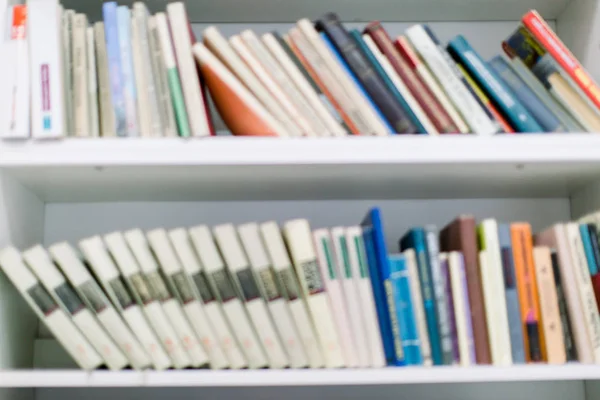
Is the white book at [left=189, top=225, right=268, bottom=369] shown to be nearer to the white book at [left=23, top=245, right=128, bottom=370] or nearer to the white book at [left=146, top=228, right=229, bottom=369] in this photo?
the white book at [left=146, top=228, right=229, bottom=369]

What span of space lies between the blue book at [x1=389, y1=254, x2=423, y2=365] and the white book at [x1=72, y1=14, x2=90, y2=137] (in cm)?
52

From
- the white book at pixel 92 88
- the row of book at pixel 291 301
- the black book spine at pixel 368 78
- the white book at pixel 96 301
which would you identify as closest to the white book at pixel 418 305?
the row of book at pixel 291 301

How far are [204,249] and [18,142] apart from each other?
1.07ft

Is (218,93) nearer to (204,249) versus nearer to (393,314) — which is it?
(204,249)

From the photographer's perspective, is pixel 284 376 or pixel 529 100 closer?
pixel 284 376

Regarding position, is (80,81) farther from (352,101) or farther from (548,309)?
(548,309)

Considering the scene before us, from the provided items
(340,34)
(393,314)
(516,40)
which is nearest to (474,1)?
(516,40)

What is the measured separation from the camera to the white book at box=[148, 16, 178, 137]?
105 centimetres

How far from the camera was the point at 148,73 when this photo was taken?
1.07 meters

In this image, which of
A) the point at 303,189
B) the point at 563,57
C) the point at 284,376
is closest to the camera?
the point at 284,376

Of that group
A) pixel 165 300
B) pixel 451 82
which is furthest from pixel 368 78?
pixel 165 300

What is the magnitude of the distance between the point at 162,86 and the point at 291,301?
394 millimetres

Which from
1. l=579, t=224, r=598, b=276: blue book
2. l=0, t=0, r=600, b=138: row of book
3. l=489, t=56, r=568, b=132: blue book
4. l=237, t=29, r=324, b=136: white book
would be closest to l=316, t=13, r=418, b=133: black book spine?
l=0, t=0, r=600, b=138: row of book

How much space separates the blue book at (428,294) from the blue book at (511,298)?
0.11 m
